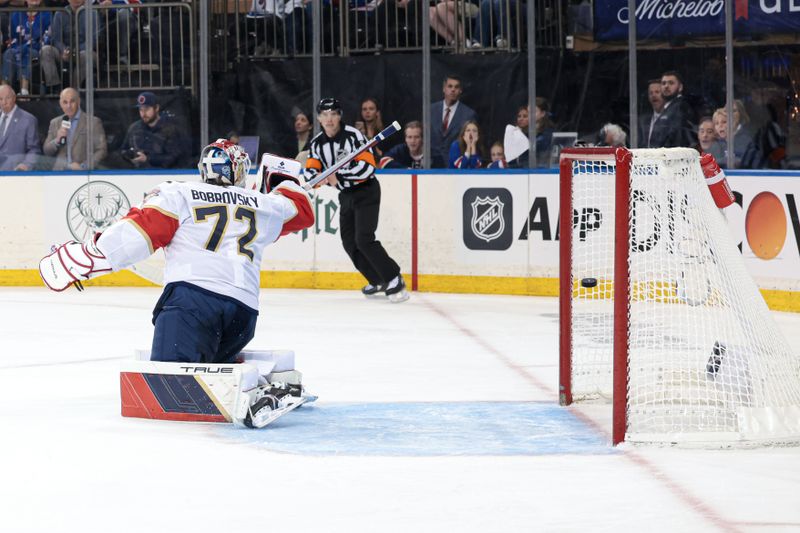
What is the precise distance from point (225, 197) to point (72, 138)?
5.49 meters

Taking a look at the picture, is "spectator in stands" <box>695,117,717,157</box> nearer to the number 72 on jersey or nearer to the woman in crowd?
the woman in crowd

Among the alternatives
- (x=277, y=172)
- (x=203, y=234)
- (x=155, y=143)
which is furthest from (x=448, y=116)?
(x=203, y=234)

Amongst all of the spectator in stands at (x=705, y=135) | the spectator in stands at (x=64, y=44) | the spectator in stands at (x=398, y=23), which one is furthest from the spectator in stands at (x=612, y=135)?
the spectator in stands at (x=64, y=44)

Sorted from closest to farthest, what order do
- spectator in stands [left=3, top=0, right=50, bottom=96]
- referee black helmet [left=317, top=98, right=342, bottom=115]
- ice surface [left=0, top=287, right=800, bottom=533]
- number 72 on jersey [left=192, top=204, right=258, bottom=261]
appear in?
ice surface [left=0, top=287, right=800, bottom=533] < number 72 on jersey [left=192, top=204, right=258, bottom=261] < referee black helmet [left=317, top=98, right=342, bottom=115] < spectator in stands [left=3, top=0, right=50, bottom=96]

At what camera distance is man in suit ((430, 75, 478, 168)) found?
30.7ft

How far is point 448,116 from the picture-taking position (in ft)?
30.7

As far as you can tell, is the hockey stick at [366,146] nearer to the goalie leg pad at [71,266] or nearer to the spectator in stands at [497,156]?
the spectator in stands at [497,156]

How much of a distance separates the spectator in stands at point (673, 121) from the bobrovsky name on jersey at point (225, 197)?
477cm

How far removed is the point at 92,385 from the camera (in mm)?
5250

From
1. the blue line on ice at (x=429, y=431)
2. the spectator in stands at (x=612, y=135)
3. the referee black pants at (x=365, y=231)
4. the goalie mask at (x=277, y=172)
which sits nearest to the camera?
the blue line on ice at (x=429, y=431)

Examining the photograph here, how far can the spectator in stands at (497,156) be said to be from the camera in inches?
363

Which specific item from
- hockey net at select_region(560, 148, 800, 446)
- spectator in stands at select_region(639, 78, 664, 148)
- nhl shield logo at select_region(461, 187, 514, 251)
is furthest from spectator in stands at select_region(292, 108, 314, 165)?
hockey net at select_region(560, 148, 800, 446)

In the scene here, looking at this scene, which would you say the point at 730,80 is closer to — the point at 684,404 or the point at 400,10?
the point at 400,10

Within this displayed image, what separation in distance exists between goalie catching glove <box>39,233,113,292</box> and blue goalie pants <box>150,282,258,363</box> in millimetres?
271
